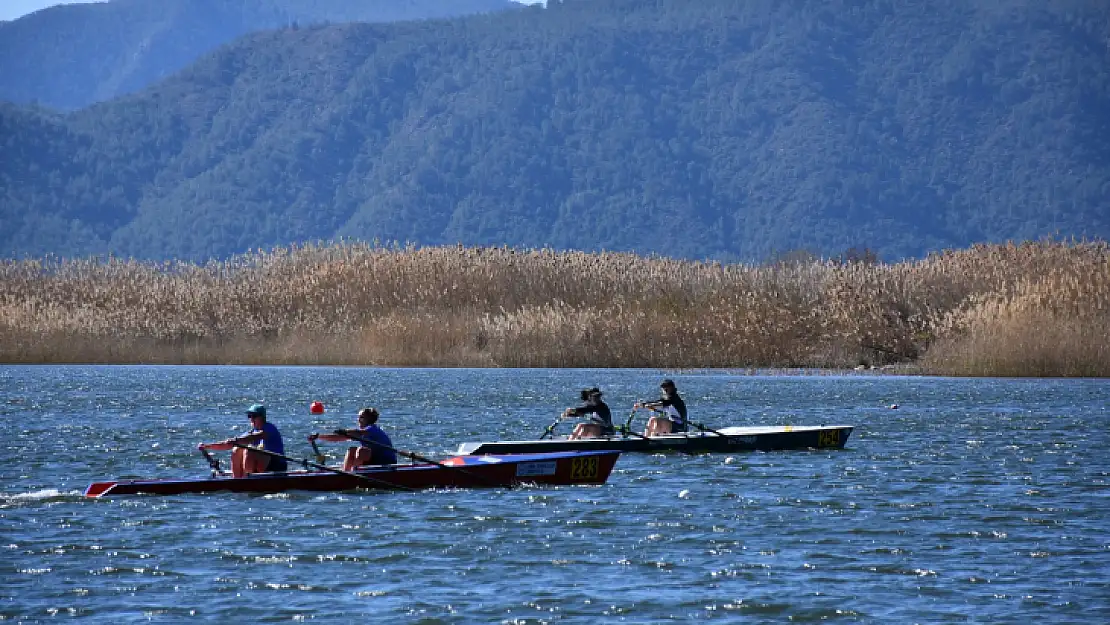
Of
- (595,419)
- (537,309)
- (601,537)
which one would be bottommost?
(601,537)

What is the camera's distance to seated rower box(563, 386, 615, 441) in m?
30.8

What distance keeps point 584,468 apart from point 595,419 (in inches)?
127

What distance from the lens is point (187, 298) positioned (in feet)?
203

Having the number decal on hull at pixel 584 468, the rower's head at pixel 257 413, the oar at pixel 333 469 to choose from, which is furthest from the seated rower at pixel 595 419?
Answer: the rower's head at pixel 257 413

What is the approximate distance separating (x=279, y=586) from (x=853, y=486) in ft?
38.8

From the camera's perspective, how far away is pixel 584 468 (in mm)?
28109

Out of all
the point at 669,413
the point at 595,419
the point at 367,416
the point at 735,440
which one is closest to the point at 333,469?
the point at 367,416

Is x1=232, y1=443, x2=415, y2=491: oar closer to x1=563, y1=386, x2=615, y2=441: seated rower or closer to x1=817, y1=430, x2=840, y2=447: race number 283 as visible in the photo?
x1=563, y1=386, x2=615, y2=441: seated rower

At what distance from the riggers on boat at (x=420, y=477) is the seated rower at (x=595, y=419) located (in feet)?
7.71

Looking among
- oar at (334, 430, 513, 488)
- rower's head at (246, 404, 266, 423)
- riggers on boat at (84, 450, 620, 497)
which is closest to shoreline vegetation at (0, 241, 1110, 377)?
riggers on boat at (84, 450, 620, 497)

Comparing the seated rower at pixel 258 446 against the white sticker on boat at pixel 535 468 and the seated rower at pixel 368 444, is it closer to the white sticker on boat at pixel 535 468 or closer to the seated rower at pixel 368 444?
the seated rower at pixel 368 444

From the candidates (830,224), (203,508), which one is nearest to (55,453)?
(203,508)

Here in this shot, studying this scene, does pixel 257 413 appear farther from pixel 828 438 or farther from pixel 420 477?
pixel 828 438

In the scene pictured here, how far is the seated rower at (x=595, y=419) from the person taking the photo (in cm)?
3083
